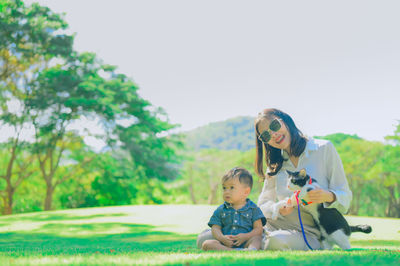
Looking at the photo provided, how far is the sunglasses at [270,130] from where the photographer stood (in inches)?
164

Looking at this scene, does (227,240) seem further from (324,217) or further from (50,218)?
(50,218)

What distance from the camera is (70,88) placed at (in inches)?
899

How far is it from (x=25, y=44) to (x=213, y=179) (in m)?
22.4

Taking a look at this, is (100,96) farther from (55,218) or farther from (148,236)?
(148,236)

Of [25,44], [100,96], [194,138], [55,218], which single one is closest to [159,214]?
[55,218]

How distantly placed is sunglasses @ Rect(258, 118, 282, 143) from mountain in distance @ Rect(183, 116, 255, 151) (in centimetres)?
8221

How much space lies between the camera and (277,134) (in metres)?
4.22

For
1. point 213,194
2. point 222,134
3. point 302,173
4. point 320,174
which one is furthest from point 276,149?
point 222,134

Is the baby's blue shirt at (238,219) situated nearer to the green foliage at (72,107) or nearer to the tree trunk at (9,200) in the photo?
the green foliage at (72,107)

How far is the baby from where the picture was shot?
411cm

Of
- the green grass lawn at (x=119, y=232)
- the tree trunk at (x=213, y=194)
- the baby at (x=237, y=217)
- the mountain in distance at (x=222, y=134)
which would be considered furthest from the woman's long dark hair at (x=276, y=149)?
the mountain in distance at (x=222, y=134)

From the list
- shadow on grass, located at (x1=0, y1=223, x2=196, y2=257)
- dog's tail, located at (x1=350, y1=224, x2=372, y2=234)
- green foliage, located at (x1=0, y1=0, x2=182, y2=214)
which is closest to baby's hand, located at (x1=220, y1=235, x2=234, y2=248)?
dog's tail, located at (x1=350, y1=224, x2=372, y2=234)

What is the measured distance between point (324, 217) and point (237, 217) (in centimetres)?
87

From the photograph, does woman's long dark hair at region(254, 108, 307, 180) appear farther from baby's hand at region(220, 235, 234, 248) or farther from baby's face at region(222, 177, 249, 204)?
baby's hand at region(220, 235, 234, 248)
